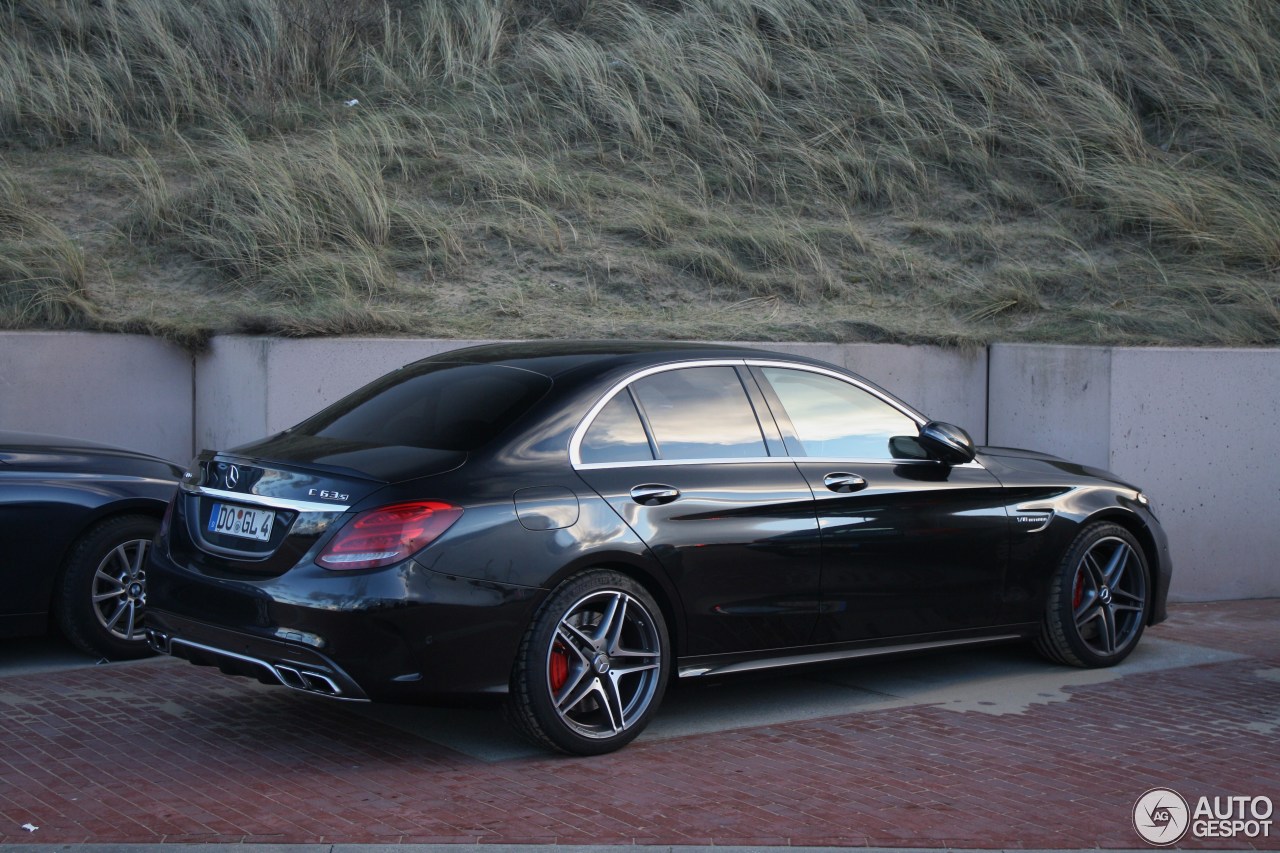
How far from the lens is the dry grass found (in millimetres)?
10836

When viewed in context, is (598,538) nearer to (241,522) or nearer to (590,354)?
(590,354)

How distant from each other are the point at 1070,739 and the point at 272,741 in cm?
327

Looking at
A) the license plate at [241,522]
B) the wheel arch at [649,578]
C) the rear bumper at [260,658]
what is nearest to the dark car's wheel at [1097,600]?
the wheel arch at [649,578]

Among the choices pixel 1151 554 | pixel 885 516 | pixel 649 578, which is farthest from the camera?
pixel 1151 554

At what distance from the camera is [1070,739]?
5.74 metres

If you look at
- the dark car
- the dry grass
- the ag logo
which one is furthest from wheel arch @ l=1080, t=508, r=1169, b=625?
the dark car

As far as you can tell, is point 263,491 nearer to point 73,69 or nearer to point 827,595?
point 827,595

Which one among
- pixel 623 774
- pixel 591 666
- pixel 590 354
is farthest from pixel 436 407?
pixel 623 774

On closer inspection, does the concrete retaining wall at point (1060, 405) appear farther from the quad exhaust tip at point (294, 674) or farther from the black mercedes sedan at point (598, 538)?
the quad exhaust tip at point (294, 674)

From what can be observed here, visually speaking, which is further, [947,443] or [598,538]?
[947,443]

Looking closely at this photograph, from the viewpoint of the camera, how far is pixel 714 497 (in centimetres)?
569

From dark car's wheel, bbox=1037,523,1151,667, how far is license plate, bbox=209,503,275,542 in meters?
3.87

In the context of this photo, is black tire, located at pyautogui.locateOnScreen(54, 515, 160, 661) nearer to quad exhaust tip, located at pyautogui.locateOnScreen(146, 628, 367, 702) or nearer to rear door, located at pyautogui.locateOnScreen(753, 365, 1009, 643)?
quad exhaust tip, located at pyautogui.locateOnScreen(146, 628, 367, 702)

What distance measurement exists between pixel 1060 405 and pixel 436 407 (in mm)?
5317
